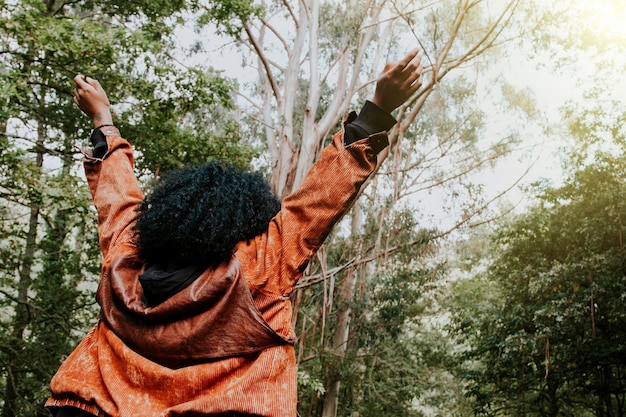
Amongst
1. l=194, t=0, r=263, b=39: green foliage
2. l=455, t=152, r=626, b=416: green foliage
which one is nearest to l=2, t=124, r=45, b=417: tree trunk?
l=194, t=0, r=263, b=39: green foliage

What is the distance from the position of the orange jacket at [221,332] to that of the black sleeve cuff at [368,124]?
0.7 inches

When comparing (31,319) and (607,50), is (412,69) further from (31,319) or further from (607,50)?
(607,50)

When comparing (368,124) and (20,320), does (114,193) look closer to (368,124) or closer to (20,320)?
(368,124)

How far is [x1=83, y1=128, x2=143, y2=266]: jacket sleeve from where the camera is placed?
4.44ft

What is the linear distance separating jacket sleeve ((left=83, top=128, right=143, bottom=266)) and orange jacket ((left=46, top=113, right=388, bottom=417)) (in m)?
0.14

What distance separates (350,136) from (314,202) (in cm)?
17

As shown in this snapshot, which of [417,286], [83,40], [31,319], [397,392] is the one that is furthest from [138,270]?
[397,392]

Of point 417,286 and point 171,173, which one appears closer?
point 171,173

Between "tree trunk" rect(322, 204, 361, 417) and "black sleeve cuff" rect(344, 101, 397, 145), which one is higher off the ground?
"tree trunk" rect(322, 204, 361, 417)

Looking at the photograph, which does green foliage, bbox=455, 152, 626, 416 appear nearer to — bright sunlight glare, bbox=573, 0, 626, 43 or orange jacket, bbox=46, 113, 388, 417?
bright sunlight glare, bbox=573, 0, 626, 43

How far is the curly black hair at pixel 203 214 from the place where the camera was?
1.16 meters

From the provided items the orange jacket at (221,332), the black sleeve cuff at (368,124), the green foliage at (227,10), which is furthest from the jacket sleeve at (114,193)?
the green foliage at (227,10)

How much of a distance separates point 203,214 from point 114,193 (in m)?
0.38

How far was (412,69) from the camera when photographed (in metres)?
1.18
